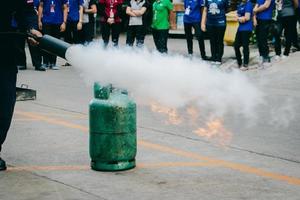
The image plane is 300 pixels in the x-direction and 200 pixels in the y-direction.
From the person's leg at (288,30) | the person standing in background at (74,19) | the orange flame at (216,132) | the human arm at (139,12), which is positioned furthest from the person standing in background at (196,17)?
the orange flame at (216,132)

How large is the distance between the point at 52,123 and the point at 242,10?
707 cm

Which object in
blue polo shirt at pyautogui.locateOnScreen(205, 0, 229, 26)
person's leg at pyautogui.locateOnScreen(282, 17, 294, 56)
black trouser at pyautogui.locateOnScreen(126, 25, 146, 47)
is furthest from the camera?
black trouser at pyautogui.locateOnScreen(126, 25, 146, 47)

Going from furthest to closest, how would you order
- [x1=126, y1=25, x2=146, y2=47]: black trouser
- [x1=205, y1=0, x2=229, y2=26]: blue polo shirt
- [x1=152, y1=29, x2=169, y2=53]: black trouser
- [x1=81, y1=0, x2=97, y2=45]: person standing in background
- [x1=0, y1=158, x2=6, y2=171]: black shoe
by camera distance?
1. [x1=152, y1=29, x2=169, y2=53]: black trouser
2. [x1=126, y1=25, x2=146, y2=47]: black trouser
3. [x1=81, y1=0, x2=97, y2=45]: person standing in background
4. [x1=205, y1=0, x2=229, y2=26]: blue polo shirt
5. [x1=0, y1=158, x2=6, y2=171]: black shoe

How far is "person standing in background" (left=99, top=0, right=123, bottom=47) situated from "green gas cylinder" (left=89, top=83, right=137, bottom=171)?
10.9 metres

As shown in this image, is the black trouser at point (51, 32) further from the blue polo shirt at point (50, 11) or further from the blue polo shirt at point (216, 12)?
the blue polo shirt at point (216, 12)

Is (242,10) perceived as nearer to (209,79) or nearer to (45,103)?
(45,103)

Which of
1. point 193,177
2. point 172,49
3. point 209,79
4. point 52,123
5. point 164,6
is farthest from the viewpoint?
A: point 172,49

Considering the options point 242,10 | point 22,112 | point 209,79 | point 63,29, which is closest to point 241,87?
point 209,79

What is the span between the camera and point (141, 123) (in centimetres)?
907

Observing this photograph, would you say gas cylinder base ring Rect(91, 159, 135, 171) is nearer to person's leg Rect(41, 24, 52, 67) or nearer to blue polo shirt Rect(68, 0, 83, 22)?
person's leg Rect(41, 24, 52, 67)

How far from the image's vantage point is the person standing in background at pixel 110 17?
17.3m

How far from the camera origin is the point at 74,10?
53.9 ft

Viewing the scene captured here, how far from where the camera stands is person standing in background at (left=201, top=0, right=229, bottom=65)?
50.4ft

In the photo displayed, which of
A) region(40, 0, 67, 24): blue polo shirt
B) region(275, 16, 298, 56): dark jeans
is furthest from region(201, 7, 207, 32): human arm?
region(40, 0, 67, 24): blue polo shirt
